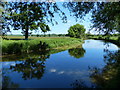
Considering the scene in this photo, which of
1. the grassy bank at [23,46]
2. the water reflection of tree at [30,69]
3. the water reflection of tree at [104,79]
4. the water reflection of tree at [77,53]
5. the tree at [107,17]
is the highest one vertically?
the tree at [107,17]

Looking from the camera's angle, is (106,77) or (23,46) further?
(23,46)

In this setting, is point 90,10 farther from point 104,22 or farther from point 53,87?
point 53,87

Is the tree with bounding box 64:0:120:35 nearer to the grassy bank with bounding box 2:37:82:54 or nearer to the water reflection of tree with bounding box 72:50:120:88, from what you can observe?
the water reflection of tree with bounding box 72:50:120:88

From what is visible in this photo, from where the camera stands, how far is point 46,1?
34.5 feet

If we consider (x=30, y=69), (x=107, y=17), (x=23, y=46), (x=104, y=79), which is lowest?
(x=30, y=69)

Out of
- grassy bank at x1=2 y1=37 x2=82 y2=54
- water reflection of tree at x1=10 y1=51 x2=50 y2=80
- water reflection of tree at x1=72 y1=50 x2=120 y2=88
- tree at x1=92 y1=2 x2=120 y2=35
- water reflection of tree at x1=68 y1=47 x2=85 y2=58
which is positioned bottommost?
water reflection of tree at x1=68 y1=47 x2=85 y2=58

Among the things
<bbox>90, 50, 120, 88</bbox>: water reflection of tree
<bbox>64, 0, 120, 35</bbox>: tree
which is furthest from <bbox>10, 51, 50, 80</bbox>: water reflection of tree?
<bbox>64, 0, 120, 35</bbox>: tree

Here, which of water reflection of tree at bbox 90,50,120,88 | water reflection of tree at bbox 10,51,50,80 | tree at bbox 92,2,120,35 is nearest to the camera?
water reflection of tree at bbox 90,50,120,88

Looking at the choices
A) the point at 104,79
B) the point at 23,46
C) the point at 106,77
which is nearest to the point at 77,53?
the point at 23,46

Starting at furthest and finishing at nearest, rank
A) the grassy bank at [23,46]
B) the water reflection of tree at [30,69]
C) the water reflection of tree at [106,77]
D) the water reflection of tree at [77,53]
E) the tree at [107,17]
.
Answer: the water reflection of tree at [77,53], the grassy bank at [23,46], the tree at [107,17], the water reflection of tree at [30,69], the water reflection of tree at [106,77]

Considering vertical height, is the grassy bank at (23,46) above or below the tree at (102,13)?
below

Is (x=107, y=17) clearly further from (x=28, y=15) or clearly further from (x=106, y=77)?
(x=28, y=15)

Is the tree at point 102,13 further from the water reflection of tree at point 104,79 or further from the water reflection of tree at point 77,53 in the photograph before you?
the water reflection of tree at point 77,53

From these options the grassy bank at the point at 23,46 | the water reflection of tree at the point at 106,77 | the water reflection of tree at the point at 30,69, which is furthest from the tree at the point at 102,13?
the grassy bank at the point at 23,46
